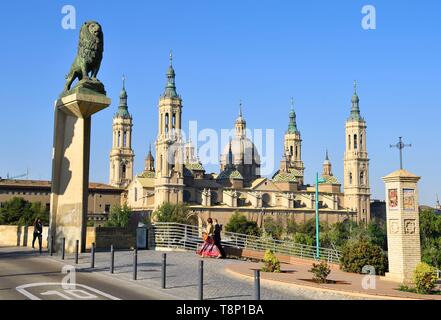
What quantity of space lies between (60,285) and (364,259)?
11.2m

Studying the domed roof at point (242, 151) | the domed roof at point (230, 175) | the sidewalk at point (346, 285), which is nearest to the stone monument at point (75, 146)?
the sidewalk at point (346, 285)

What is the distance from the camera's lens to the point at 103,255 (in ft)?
72.4

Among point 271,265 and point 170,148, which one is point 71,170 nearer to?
point 271,265

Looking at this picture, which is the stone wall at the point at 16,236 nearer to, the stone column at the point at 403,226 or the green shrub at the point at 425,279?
the stone column at the point at 403,226

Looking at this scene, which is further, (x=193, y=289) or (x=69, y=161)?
(x=69, y=161)

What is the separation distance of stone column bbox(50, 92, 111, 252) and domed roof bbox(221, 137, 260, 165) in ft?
409

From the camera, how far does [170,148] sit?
4813 inches

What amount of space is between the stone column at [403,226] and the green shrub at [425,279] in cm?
217

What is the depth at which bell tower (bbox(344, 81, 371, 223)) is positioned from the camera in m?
148

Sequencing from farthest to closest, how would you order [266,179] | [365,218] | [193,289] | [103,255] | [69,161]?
[365,218] < [266,179] < [69,161] < [103,255] < [193,289]
